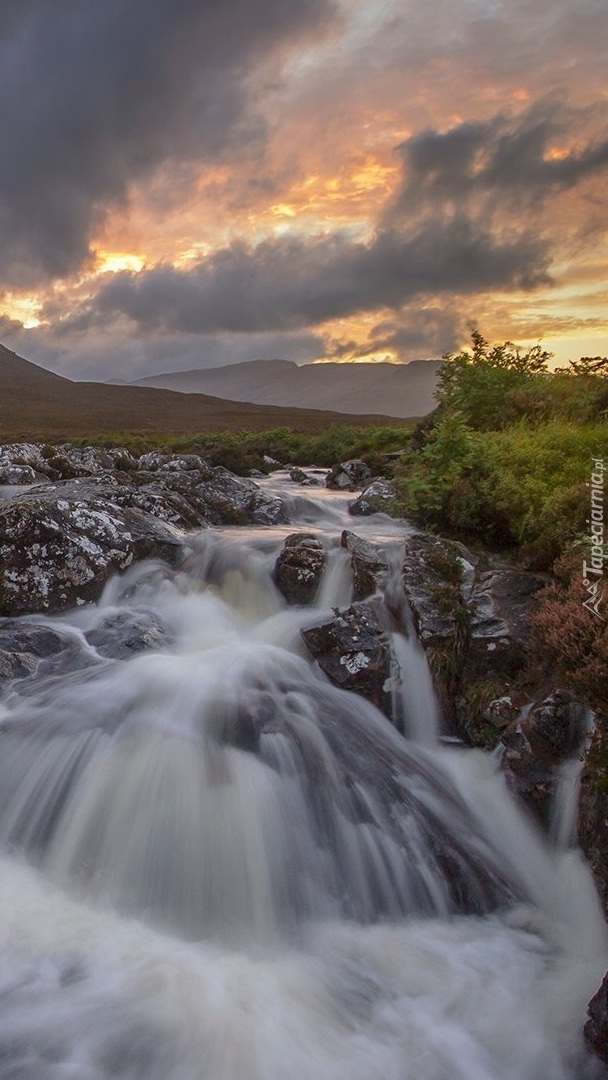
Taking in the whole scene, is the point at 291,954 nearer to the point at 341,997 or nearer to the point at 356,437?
the point at 341,997

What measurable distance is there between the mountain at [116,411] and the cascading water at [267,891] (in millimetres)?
49157

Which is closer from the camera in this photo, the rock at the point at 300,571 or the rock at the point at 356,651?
the rock at the point at 356,651

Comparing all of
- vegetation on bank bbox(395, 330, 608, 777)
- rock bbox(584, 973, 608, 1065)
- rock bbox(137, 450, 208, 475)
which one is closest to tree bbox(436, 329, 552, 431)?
vegetation on bank bbox(395, 330, 608, 777)

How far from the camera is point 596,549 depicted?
688 cm

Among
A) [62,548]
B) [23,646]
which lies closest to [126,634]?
[23,646]

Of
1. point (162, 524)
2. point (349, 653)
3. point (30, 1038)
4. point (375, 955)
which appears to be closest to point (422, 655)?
point (349, 653)

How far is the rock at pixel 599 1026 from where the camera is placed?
374cm

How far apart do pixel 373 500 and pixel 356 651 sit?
8.19 m

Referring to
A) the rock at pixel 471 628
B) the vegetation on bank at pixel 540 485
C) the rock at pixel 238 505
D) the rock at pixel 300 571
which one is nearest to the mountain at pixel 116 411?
the rock at pixel 238 505

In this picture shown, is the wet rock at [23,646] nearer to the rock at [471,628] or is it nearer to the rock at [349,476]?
the rock at [471,628]

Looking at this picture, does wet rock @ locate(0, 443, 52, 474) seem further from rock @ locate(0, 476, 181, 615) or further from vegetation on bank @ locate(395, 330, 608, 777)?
vegetation on bank @ locate(395, 330, 608, 777)

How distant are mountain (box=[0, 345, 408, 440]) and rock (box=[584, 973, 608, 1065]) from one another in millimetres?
52271

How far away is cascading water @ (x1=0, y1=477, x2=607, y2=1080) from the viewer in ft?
13.4

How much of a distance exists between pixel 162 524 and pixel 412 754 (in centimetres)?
687
